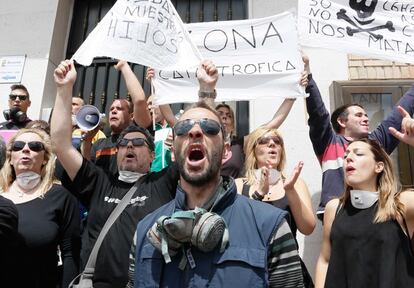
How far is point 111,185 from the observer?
267 cm

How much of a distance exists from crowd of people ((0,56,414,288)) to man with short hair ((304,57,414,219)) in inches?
0.5

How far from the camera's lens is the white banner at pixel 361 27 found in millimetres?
3797

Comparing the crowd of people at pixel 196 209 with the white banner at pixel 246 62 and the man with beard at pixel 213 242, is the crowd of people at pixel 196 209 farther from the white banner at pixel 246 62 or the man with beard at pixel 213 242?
the white banner at pixel 246 62

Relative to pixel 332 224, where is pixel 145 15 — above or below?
above

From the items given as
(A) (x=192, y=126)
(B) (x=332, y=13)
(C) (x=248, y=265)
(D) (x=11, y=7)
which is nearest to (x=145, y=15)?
(B) (x=332, y=13)

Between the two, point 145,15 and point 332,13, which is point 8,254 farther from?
point 332,13

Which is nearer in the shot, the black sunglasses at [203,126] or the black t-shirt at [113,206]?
the black sunglasses at [203,126]

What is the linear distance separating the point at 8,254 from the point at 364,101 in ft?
13.5

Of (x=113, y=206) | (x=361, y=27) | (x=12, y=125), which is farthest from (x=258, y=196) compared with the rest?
(x=12, y=125)

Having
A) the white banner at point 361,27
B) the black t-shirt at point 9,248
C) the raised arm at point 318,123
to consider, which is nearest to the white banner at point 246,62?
the raised arm at point 318,123

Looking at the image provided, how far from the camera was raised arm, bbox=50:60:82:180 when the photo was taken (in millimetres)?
2594

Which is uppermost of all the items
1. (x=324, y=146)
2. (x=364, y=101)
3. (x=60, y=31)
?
(x=60, y=31)

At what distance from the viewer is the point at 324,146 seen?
3.49 m

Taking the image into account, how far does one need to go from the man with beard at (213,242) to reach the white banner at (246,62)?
75.9 inches
